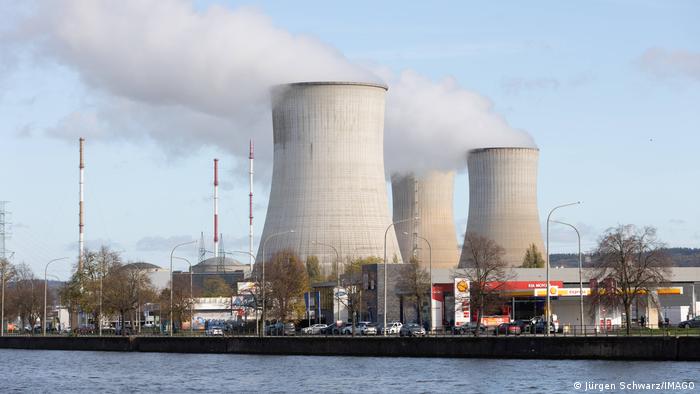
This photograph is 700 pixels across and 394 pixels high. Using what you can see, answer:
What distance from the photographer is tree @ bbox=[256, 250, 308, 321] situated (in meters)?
72.4

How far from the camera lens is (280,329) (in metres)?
71.8

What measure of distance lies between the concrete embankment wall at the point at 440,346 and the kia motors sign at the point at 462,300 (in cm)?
1074

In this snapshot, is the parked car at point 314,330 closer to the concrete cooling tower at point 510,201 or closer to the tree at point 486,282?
the tree at point 486,282

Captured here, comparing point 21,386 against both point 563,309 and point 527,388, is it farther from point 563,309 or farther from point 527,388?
point 563,309

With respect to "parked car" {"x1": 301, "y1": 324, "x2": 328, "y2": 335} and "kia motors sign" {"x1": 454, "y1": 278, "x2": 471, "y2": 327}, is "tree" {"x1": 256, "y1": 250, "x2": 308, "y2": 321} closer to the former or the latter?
"parked car" {"x1": 301, "y1": 324, "x2": 328, "y2": 335}

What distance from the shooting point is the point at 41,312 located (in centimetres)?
9400

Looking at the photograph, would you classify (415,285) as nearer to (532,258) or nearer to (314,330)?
(314,330)

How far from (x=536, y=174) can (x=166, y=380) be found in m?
50.3

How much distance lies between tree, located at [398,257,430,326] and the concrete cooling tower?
54.0 feet

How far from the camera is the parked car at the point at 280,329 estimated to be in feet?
231

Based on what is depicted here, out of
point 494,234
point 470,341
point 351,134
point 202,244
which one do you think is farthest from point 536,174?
point 202,244

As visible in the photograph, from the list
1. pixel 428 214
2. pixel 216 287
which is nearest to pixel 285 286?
pixel 428 214

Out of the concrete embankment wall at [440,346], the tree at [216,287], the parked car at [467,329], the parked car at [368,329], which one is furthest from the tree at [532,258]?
the concrete embankment wall at [440,346]

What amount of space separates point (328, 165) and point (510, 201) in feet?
51.8
